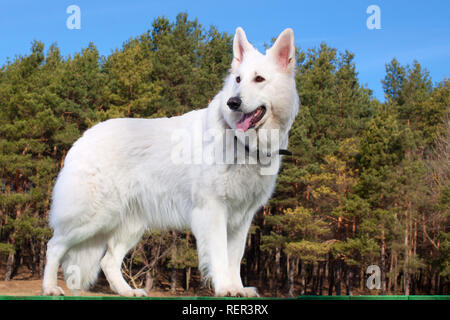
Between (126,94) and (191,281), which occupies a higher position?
(126,94)

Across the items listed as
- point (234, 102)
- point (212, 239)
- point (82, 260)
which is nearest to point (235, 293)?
point (212, 239)

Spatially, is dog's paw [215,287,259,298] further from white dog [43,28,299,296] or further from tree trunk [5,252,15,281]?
tree trunk [5,252,15,281]

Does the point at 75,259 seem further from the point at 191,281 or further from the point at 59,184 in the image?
the point at 191,281

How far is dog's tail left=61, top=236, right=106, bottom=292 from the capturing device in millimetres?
5426

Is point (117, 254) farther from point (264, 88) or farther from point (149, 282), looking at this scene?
point (149, 282)

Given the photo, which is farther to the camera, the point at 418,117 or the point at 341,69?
the point at 418,117

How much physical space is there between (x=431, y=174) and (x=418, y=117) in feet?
31.9

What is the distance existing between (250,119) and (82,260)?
279cm

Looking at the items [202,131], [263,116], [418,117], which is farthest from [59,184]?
[418,117]

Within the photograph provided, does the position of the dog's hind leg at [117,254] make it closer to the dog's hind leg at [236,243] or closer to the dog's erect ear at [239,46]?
the dog's hind leg at [236,243]

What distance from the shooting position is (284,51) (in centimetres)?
468

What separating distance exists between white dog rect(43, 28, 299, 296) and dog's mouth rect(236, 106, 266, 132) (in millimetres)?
10

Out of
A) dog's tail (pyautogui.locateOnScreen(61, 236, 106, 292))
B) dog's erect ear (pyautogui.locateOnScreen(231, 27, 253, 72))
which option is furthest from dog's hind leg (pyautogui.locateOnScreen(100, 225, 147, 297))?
dog's erect ear (pyautogui.locateOnScreen(231, 27, 253, 72))

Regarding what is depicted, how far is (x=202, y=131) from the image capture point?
200 inches
